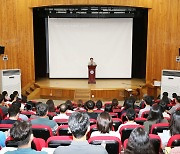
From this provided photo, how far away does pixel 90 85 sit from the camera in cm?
1291

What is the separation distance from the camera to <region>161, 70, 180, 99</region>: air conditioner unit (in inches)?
458

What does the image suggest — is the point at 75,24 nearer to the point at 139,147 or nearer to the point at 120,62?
the point at 120,62

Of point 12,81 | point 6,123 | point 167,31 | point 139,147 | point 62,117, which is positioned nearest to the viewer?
point 139,147

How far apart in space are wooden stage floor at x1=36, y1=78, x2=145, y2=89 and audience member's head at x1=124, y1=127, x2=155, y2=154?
10.1 meters

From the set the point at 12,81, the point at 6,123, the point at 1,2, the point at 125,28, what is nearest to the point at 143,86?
the point at 125,28

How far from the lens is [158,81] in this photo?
12.7 metres

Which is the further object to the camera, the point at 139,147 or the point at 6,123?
the point at 6,123

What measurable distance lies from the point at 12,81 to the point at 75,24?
156 inches

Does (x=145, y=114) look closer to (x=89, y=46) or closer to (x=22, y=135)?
(x=22, y=135)

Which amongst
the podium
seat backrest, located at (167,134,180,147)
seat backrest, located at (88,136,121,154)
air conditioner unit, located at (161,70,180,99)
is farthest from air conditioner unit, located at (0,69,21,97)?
seat backrest, located at (167,134,180,147)

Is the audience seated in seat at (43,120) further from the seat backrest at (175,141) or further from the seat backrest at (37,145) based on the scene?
the seat backrest at (175,141)

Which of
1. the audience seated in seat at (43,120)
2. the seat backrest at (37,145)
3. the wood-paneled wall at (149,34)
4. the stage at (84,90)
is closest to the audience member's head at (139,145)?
the seat backrest at (37,145)

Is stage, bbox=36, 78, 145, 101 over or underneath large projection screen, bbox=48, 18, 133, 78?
underneath

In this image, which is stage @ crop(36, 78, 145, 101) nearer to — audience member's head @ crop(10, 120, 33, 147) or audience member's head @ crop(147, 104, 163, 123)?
audience member's head @ crop(147, 104, 163, 123)
